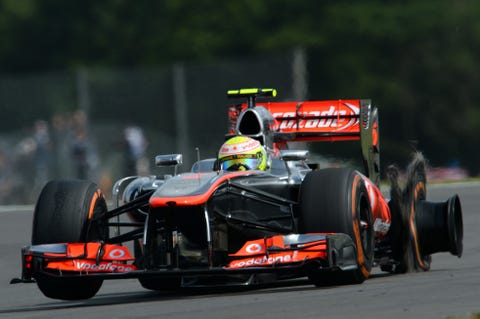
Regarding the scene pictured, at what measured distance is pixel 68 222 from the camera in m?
9.47

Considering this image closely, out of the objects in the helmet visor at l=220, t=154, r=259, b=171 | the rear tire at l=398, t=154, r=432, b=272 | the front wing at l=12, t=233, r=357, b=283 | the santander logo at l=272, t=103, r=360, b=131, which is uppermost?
the santander logo at l=272, t=103, r=360, b=131

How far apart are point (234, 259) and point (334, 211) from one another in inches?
33.6

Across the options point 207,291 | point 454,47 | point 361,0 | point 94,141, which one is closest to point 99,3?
Answer: point 361,0

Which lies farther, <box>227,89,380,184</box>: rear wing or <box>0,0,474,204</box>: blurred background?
<box>0,0,474,204</box>: blurred background

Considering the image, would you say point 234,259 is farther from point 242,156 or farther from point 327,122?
point 327,122

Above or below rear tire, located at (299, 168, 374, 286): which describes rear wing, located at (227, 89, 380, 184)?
above

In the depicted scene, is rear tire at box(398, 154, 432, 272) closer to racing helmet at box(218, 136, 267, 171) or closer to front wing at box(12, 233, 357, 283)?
racing helmet at box(218, 136, 267, 171)

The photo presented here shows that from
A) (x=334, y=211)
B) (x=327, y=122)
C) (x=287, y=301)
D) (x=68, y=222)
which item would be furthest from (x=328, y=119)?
(x=287, y=301)

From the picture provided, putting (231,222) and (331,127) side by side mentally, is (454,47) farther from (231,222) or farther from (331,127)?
(231,222)

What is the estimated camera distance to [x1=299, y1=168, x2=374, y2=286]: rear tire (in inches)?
360

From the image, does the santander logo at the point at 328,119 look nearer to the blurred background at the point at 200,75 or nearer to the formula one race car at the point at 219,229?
the formula one race car at the point at 219,229

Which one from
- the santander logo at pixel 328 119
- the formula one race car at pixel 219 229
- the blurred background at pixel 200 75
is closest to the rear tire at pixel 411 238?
the formula one race car at pixel 219 229

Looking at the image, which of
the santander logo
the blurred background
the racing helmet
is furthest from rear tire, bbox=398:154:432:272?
the blurred background

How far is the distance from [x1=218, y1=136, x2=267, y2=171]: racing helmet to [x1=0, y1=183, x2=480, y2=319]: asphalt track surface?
1.08m
